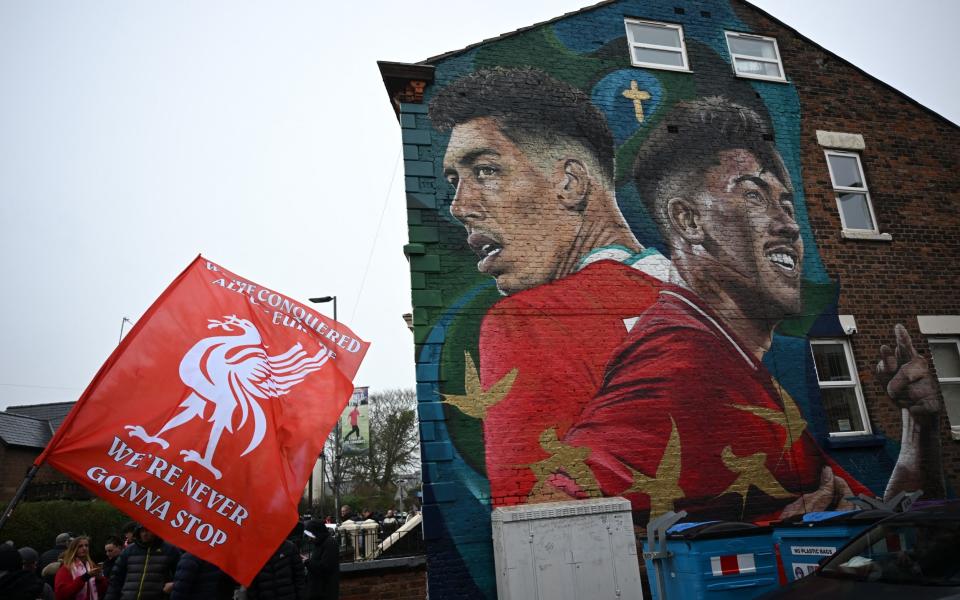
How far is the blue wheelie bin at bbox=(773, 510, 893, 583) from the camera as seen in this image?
608 centimetres

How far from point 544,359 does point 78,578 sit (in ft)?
20.3

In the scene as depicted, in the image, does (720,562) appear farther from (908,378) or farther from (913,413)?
(908,378)

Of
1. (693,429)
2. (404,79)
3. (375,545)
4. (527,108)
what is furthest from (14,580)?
(375,545)

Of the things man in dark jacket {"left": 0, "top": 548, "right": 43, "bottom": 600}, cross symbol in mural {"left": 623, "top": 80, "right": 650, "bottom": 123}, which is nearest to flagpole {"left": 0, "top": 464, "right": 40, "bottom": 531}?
man in dark jacket {"left": 0, "top": 548, "right": 43, "bottom": 600}

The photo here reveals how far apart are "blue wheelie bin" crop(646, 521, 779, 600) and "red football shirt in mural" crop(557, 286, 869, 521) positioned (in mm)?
2318

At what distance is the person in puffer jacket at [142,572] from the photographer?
5969mm

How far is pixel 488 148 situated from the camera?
33.2 feet

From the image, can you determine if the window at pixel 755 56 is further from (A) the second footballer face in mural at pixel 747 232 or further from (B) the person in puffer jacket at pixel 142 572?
(B) the person in puffer jacket at pixel 142 572

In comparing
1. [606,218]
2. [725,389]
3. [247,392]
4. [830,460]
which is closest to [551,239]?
[606,218]

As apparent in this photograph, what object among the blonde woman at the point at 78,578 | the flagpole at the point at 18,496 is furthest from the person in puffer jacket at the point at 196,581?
the flagpole at the point at 18,496

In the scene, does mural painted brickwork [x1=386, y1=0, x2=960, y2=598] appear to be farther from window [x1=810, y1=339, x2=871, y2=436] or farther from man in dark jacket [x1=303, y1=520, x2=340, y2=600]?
man in dark jacket [x1=303, y1=520, x2=340, y2=600]

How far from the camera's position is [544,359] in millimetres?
9312

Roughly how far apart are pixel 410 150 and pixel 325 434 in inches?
245

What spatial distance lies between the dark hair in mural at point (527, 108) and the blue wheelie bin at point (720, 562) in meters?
5.91
